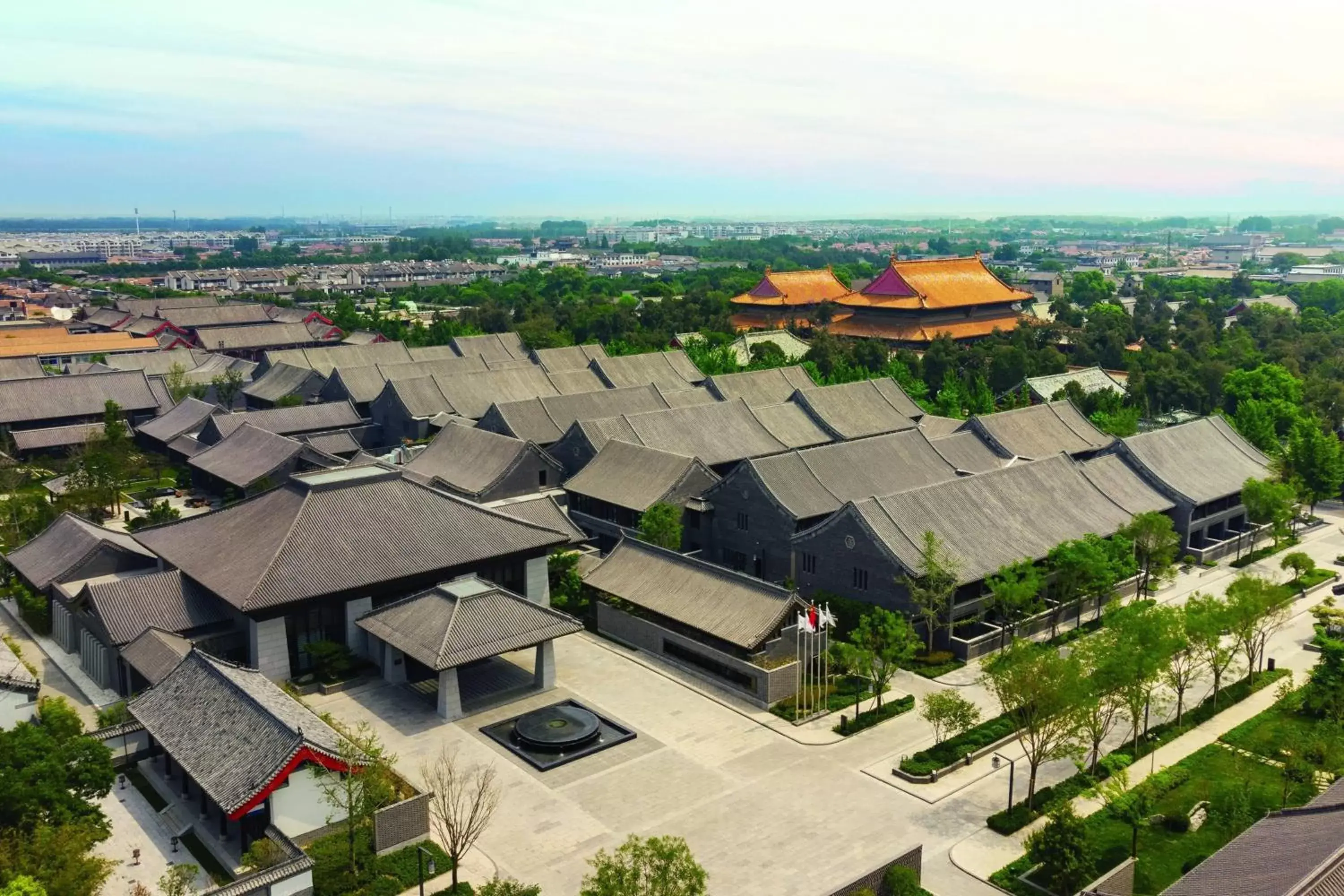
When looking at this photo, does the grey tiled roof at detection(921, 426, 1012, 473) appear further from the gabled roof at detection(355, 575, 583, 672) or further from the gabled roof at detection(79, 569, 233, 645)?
the gabled roof at detection(79, 569, 233, 645)

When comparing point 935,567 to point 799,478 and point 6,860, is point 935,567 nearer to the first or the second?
point 799,478

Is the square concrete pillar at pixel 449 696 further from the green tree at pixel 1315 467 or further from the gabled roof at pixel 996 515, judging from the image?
the green tree at pixel 1315 467

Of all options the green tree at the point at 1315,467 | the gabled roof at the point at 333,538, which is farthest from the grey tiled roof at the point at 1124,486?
the gabled roof at the point at 333,538

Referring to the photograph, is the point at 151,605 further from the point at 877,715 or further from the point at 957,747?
the point at 957,747

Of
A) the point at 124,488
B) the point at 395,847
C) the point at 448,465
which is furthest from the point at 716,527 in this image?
the point at 124,488

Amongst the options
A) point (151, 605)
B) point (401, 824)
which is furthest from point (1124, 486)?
point (151, 605)

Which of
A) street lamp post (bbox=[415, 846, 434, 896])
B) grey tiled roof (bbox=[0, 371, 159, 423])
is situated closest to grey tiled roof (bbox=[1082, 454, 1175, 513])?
street lamp post (bbox=[415, 846, 434, 896])
